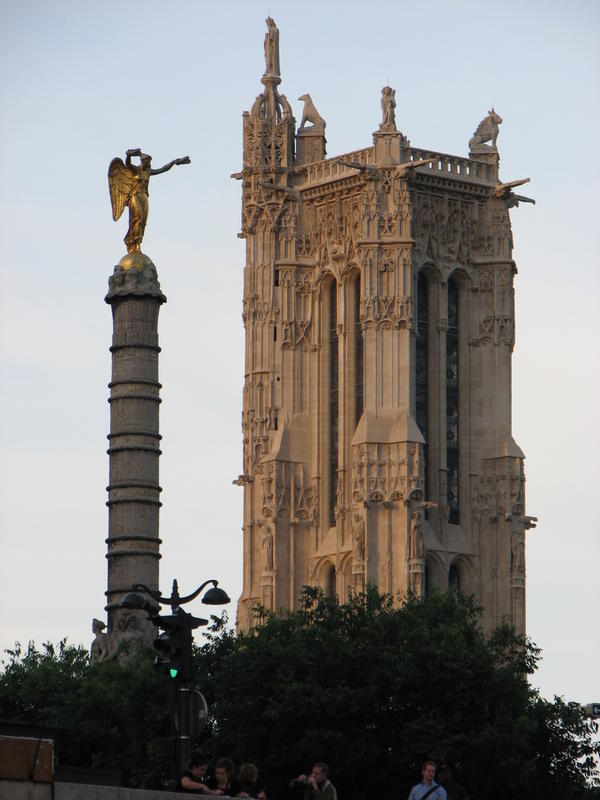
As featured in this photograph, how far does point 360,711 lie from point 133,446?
13.6 m

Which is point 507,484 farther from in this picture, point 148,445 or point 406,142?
point 148,445

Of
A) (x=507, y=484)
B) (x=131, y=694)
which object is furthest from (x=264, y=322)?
(x=131, y=694)

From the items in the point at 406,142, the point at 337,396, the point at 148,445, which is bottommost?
the point at 148,445

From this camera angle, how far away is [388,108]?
338 feet

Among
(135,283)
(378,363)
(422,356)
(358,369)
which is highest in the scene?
(422,356)

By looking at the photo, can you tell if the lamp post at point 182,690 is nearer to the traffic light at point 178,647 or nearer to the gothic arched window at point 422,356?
the traffic light at point 178,647

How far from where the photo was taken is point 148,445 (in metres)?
76.8

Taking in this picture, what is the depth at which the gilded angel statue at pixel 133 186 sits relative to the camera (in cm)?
7950

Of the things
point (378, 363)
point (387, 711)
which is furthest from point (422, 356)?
point (387, 711)

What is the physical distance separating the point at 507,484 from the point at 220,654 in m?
32.5

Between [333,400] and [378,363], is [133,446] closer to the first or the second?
[378,363]

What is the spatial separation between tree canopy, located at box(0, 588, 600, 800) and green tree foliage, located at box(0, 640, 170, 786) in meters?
0.07

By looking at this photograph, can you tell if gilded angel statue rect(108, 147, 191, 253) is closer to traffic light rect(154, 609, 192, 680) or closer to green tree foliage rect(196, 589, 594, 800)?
green tree foliage rect(196, 589, 594, 800)

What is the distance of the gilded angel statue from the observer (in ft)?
261
